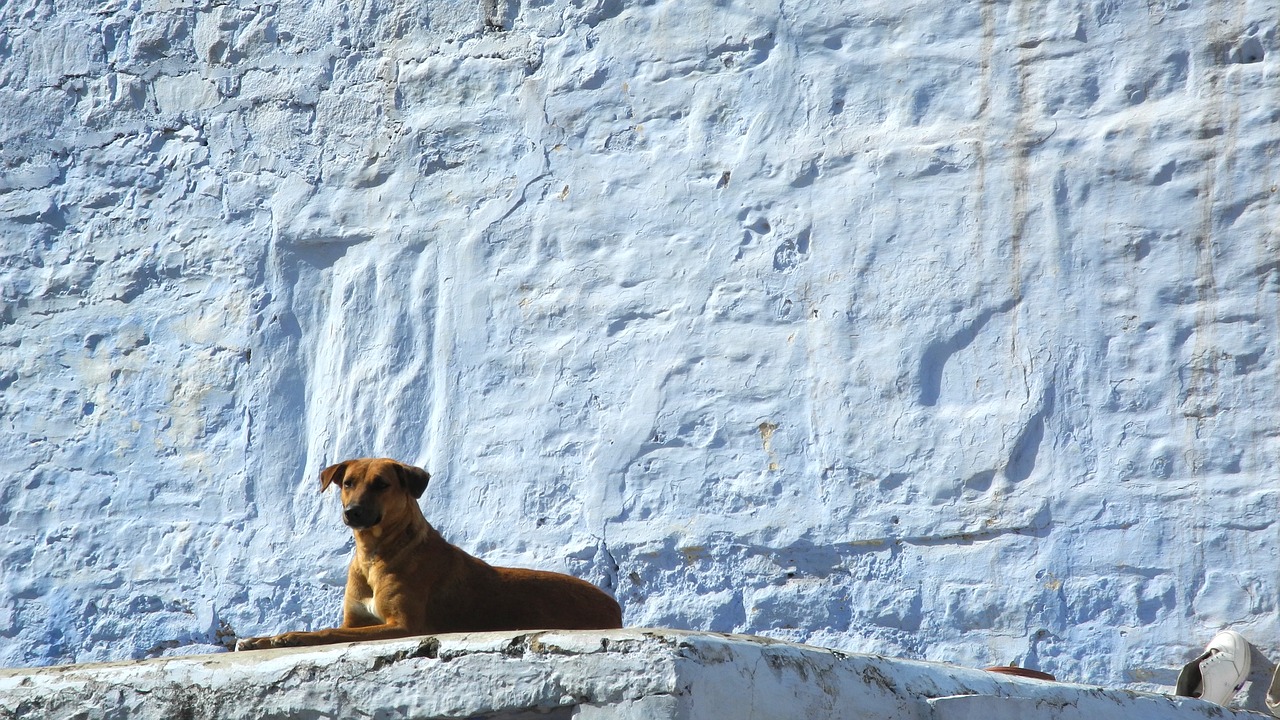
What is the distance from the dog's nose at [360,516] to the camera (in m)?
3.86

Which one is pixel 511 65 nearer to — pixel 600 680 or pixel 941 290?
pixel 941 290

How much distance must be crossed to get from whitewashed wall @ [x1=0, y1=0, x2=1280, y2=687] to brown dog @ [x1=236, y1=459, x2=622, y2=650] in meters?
1.34

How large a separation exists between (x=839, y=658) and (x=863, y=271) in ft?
7.92

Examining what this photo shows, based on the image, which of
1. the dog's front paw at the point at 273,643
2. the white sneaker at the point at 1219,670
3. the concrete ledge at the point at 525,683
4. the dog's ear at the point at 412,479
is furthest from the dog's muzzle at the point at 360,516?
the white sneaker at the point at 1219,670

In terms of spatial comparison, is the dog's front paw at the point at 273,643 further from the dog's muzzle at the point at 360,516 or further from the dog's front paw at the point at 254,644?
the dog's muzzle at the point at 360,516

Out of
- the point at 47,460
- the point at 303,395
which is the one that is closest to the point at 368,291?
the point at 303,395

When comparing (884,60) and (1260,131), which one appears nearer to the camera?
(1260,131)

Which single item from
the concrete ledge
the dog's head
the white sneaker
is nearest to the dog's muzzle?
the dog's head

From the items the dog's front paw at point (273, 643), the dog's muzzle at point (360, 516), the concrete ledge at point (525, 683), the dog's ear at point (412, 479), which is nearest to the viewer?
the concrete ledge at point (525, 683)

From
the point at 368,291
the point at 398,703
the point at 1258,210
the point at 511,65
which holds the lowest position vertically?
the point at 398,703

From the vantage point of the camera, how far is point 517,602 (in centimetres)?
398

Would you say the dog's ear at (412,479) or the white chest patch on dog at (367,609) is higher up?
the dog's ear at (412,479)

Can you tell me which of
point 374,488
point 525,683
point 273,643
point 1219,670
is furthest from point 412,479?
point 1219,670

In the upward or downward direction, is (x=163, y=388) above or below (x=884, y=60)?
below
